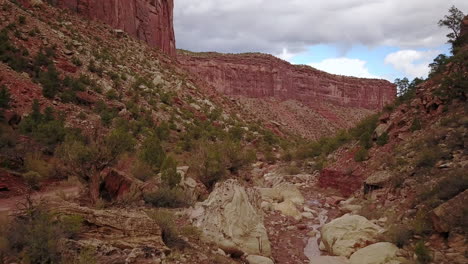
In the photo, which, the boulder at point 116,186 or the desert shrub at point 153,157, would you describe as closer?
the boulder at point 116,186

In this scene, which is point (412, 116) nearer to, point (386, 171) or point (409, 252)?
point (386, 171)

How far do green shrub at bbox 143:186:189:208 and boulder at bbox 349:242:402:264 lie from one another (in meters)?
4.60

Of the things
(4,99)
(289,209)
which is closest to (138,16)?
(4,99)

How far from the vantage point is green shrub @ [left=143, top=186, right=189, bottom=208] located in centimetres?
975

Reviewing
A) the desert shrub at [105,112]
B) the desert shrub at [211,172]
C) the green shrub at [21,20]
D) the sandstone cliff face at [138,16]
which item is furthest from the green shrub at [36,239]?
the sandstone cliff face at [138,16]

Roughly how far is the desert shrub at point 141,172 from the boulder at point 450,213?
319 inches

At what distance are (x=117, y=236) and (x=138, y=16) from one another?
34.4 metres

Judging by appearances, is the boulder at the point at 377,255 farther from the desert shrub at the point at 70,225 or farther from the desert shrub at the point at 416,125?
the desert shrub at the point at 416,125

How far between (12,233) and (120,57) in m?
24.9

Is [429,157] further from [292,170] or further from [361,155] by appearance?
[292,170]

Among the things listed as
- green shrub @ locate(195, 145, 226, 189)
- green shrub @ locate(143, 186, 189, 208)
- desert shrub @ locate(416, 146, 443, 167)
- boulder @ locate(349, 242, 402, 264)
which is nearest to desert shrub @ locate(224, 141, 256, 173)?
green shrub @ locate(195, 145, 226, 189)

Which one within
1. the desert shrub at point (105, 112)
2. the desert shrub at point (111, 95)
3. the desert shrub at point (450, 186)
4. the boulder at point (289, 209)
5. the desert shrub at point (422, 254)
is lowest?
the boulder at point (289, 209)

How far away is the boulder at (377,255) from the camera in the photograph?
8.02m

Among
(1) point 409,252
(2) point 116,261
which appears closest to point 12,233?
(2) point 116,261
